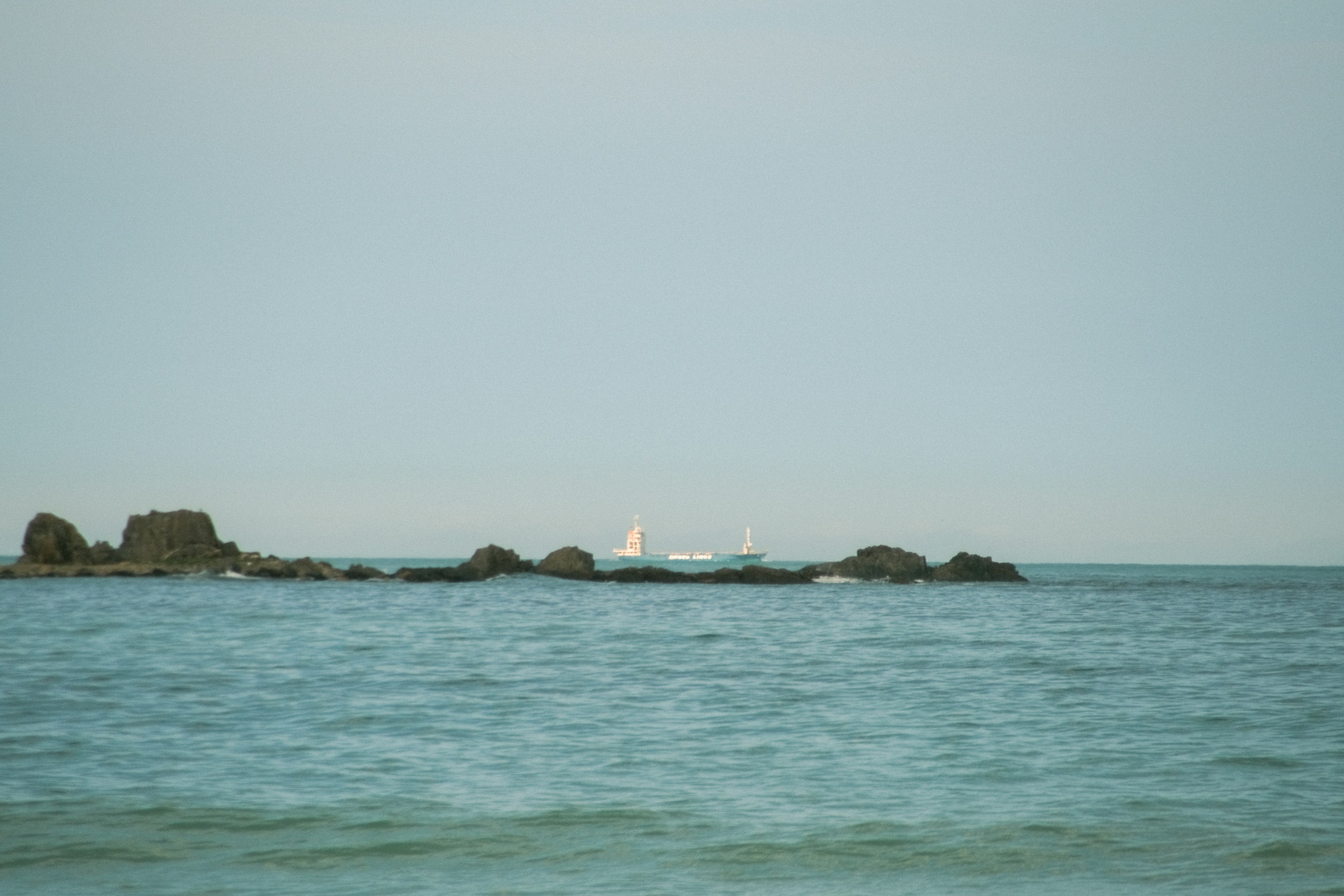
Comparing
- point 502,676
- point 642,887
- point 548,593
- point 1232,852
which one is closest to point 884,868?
point 642,887

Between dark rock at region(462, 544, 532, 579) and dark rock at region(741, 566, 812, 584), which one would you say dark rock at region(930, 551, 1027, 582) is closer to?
dark rock at region(741, 566, 812, 584)

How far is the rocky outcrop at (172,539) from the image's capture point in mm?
84250

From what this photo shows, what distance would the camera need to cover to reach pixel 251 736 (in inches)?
683

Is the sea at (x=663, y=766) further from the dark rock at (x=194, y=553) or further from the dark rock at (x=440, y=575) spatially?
the dark rock at (x=194, y=553)

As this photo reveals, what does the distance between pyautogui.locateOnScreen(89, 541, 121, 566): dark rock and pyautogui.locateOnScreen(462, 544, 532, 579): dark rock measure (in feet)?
82.5

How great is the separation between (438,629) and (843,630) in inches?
519

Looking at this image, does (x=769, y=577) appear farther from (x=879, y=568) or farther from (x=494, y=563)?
(x=494, y=563)

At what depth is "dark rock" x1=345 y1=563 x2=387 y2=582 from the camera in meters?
79.9

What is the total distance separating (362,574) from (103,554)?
19613mm

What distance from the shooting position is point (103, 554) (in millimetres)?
83938

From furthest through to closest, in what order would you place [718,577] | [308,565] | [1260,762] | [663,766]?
[718,577] → [308,565] → [1260,762] → [663,766]

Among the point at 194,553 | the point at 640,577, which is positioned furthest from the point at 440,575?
the point at 194,553

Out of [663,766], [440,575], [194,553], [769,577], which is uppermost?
[194,553]

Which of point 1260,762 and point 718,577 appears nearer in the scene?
point 1260,762
